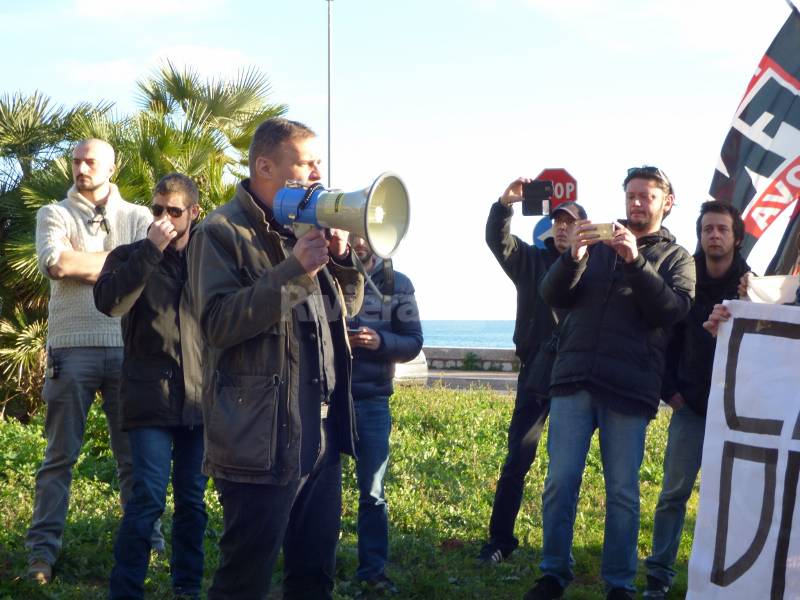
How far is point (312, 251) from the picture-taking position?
3.28 metres

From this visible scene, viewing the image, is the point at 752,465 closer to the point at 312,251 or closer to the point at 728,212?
the point at 728,212

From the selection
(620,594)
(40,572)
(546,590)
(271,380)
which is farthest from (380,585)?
(271,380)

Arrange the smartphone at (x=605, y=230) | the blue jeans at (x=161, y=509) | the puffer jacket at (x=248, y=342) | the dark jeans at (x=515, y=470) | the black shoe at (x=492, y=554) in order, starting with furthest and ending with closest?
the dark jeans at (x=515, y=470), the black shoe at (x=492, y=554), the smartphone at (x=605, y=230), the blue jeans at (x=161, y=509), the puffer jacket at (x=248, y=342)

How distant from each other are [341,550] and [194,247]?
111 inches

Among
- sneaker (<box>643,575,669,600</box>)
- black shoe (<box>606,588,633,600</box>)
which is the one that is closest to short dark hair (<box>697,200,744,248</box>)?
sneaker (<box>643,575,669,600</box>)

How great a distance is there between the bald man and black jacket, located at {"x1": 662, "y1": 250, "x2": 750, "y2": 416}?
2.85 metres

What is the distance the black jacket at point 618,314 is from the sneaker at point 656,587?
3.06ft

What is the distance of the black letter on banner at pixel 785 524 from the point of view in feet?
12.6

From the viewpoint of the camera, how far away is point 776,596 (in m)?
3.83

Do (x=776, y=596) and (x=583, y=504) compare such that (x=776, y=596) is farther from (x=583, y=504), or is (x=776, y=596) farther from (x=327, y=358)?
(x=583, y=504)

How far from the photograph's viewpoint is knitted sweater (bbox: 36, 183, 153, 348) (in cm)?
531

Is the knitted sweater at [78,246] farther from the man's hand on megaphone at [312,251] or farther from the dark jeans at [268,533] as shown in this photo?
the man's hand on megaphone at [312,251]

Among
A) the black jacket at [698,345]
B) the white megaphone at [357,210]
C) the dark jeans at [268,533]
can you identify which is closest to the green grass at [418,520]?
the black jacket at [698,345]

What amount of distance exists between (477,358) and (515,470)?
2416 cm
